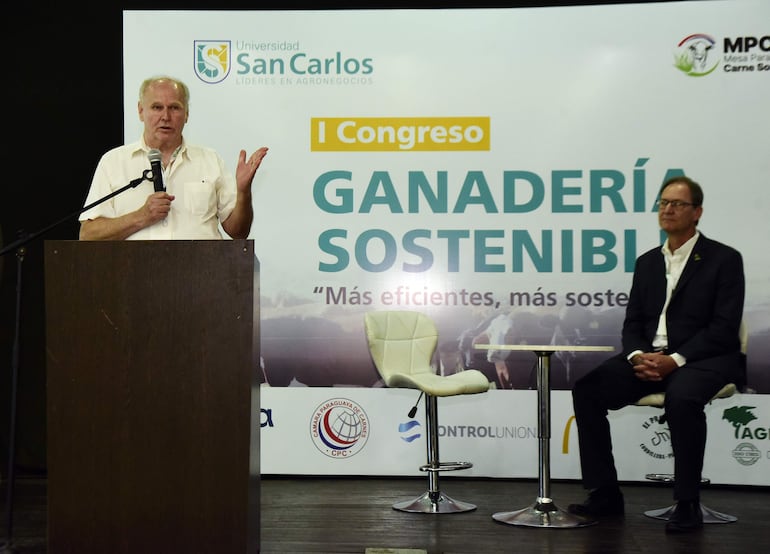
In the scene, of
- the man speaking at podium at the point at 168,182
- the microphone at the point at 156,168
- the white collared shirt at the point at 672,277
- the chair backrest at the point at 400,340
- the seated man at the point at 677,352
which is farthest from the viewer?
the chair backrest at the point at 400,340

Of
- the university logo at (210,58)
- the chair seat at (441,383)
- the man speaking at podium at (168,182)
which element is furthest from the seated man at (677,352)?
the university logo at (210,58)

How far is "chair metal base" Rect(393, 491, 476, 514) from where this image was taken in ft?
14.4

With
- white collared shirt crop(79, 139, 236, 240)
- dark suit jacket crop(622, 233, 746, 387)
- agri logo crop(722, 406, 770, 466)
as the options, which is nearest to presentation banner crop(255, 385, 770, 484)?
agri logo crop(722, 406, 770, 466)

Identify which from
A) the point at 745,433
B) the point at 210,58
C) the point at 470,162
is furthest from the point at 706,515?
the point at 210,58

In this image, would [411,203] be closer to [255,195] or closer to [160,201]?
[255,195]

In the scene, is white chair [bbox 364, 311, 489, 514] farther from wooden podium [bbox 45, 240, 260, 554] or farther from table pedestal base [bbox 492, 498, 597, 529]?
wooden podium [bbox 45, 240, 260, 554]

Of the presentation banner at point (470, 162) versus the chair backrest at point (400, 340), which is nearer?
the chair backrest at point (400, 340)

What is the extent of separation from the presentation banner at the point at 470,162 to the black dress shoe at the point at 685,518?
3.94 ft

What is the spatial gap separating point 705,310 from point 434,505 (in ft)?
5.23

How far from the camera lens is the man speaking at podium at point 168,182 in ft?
10.8

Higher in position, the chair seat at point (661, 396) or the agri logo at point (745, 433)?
the chair seat at point (661, 396)

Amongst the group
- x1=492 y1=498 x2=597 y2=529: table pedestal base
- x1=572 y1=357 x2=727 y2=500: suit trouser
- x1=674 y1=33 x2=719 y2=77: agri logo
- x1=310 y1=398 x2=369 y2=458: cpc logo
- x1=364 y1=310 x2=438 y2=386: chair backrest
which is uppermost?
x1=674 y1=33 x2=719 y2=77: agri logo

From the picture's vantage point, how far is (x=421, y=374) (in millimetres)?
4684

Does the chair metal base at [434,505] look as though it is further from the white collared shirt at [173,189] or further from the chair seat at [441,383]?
the white collared shirt at [173,189]
